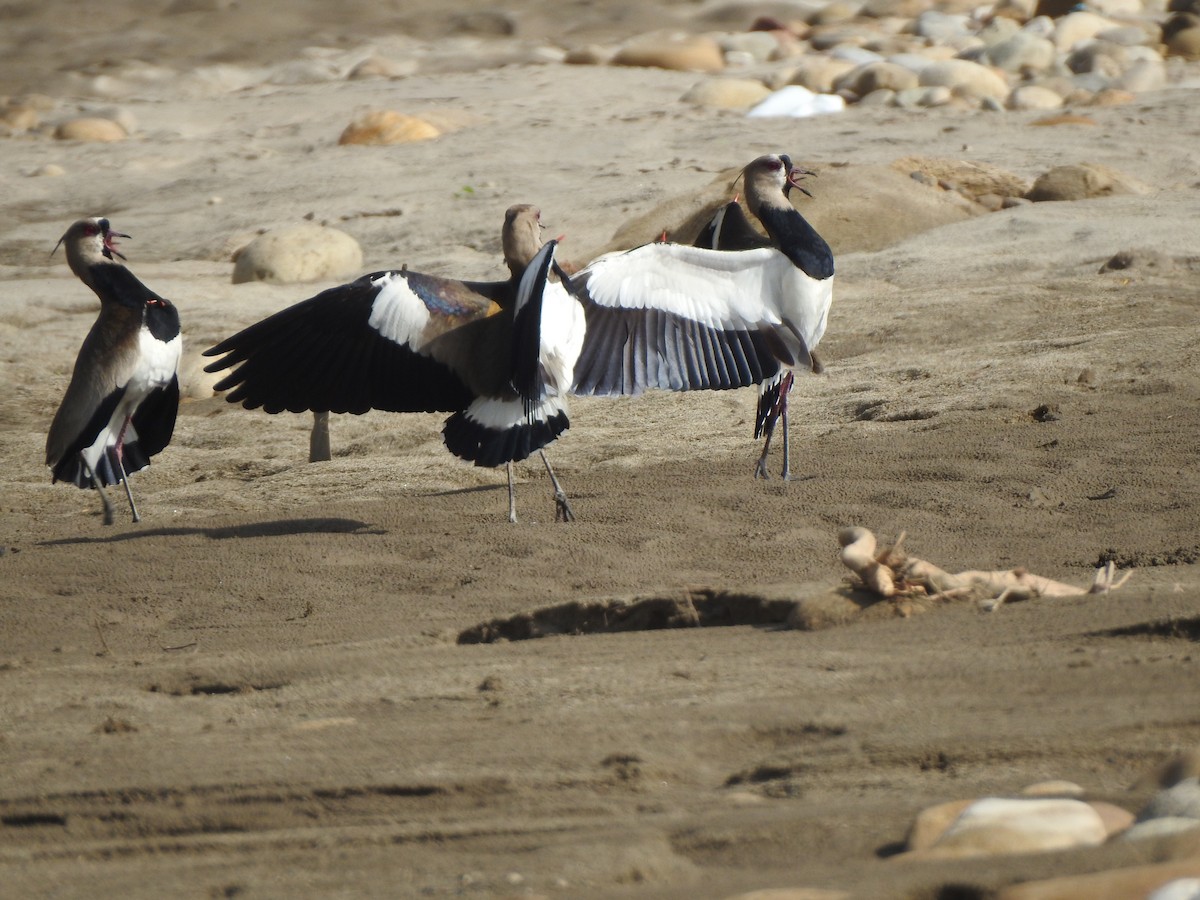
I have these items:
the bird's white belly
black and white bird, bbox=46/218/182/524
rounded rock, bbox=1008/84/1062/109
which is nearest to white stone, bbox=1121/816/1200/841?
black and white bird, bbox=46/218/182/524

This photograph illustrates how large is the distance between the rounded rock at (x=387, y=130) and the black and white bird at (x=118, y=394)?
7.70m

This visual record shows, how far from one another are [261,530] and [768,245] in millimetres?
2224

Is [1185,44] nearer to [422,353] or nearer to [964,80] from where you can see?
[964,80]

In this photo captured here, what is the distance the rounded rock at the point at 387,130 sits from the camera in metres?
14.1

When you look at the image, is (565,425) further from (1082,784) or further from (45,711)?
(1082,784)

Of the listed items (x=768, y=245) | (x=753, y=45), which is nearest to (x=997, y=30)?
(x=753, y=45)

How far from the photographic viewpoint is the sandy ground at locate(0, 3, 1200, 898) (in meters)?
2.52

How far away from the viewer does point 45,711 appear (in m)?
3.47

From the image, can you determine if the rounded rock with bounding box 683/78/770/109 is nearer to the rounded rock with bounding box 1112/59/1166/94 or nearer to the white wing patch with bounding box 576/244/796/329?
the rounded rock with bounding box 1112/59/1166/94

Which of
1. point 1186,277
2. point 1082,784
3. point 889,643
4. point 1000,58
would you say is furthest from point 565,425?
point 1000,58

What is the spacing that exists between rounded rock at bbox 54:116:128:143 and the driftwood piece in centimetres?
1347

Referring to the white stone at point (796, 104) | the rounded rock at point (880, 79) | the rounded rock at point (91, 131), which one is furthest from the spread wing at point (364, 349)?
the rounded rock at point (91, 131)

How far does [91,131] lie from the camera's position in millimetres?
15805

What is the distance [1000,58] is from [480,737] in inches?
629
